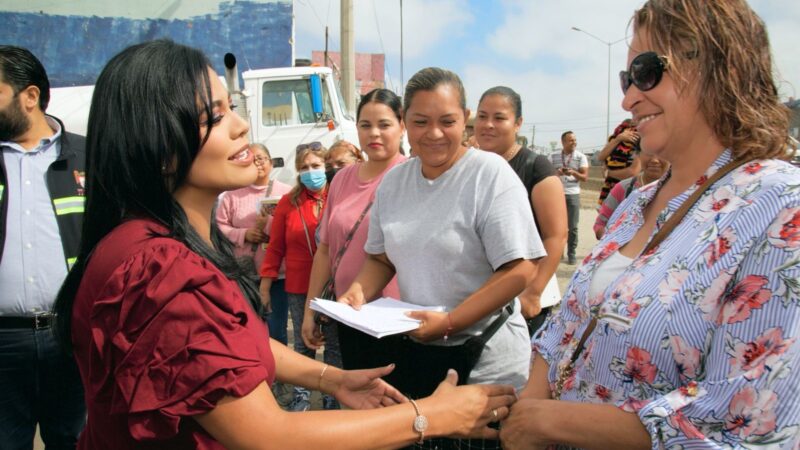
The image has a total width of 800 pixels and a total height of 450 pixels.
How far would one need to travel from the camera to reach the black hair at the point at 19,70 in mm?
2379

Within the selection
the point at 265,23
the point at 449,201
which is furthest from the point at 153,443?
the point at 265,23

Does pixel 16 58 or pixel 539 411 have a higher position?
pixel 16 58

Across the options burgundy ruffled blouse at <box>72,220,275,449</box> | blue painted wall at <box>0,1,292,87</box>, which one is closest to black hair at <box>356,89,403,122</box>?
burgundy ruffled blouse at <box>72,220,275,449</box>

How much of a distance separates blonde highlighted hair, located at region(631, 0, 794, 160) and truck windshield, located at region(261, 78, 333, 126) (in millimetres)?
7474

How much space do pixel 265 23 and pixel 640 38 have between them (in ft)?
39.8

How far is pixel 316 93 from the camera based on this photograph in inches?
320

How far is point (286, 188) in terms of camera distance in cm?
457

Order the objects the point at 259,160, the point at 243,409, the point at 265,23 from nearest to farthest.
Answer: the point at 243,409, the point at 259,160, the point at 265,23

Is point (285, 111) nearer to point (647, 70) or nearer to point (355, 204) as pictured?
point (355, 204)

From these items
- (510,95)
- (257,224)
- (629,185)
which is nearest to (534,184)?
Result: (510,95)

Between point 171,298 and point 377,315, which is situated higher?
point 171,298

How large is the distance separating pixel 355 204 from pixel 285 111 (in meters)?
6.04

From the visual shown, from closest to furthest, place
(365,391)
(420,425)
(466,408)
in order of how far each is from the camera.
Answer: (420,425) → (466,408) → (365,391)

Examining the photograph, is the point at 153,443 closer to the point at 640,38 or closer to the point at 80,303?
the point at 80,303
